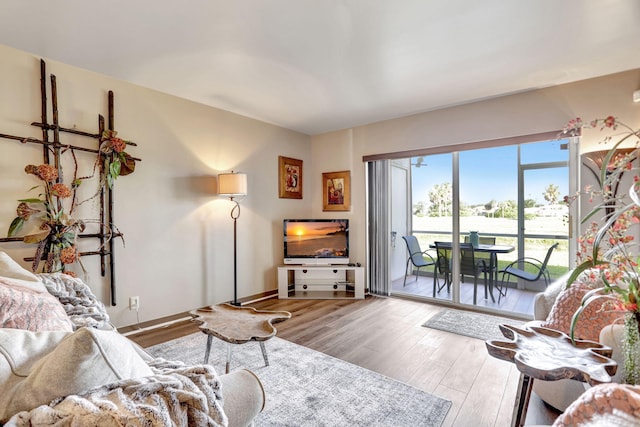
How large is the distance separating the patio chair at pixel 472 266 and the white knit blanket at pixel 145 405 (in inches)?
143

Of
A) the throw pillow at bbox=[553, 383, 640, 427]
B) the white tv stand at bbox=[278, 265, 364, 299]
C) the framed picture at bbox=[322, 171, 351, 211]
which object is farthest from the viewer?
the framed picture at bbox=[322, 171, 351, 211]

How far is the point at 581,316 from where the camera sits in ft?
5.25

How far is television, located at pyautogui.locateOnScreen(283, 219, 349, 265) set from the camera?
4398mm

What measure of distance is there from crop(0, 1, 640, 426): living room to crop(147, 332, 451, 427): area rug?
2.97 ft

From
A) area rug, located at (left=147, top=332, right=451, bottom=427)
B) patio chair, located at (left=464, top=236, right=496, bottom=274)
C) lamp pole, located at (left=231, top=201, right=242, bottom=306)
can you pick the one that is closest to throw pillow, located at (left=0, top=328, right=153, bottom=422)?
area rug, located at (left=147, top=332, right=451, bottom=427)

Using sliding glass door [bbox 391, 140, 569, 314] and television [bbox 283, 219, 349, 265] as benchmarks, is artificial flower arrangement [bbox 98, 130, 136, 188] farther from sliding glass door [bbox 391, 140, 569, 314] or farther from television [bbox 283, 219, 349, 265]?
sliding glass door [bbox 391, 140, 569, 314]

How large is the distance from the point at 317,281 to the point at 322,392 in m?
2.46

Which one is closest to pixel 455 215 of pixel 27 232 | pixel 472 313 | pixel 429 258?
pixel 429 258

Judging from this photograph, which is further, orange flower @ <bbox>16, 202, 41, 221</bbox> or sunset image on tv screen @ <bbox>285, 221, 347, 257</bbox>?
sunset image on tv screen @ <bbox>285, 221, 347, 257</bbox>

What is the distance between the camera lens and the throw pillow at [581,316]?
1538mm

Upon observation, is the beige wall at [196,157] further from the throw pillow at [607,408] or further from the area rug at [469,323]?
the throw pillow at [607,408]

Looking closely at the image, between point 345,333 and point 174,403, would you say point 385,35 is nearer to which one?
point 174,403

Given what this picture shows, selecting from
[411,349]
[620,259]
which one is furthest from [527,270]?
[620,259]

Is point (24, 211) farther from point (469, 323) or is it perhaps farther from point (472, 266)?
point (472, 266)
